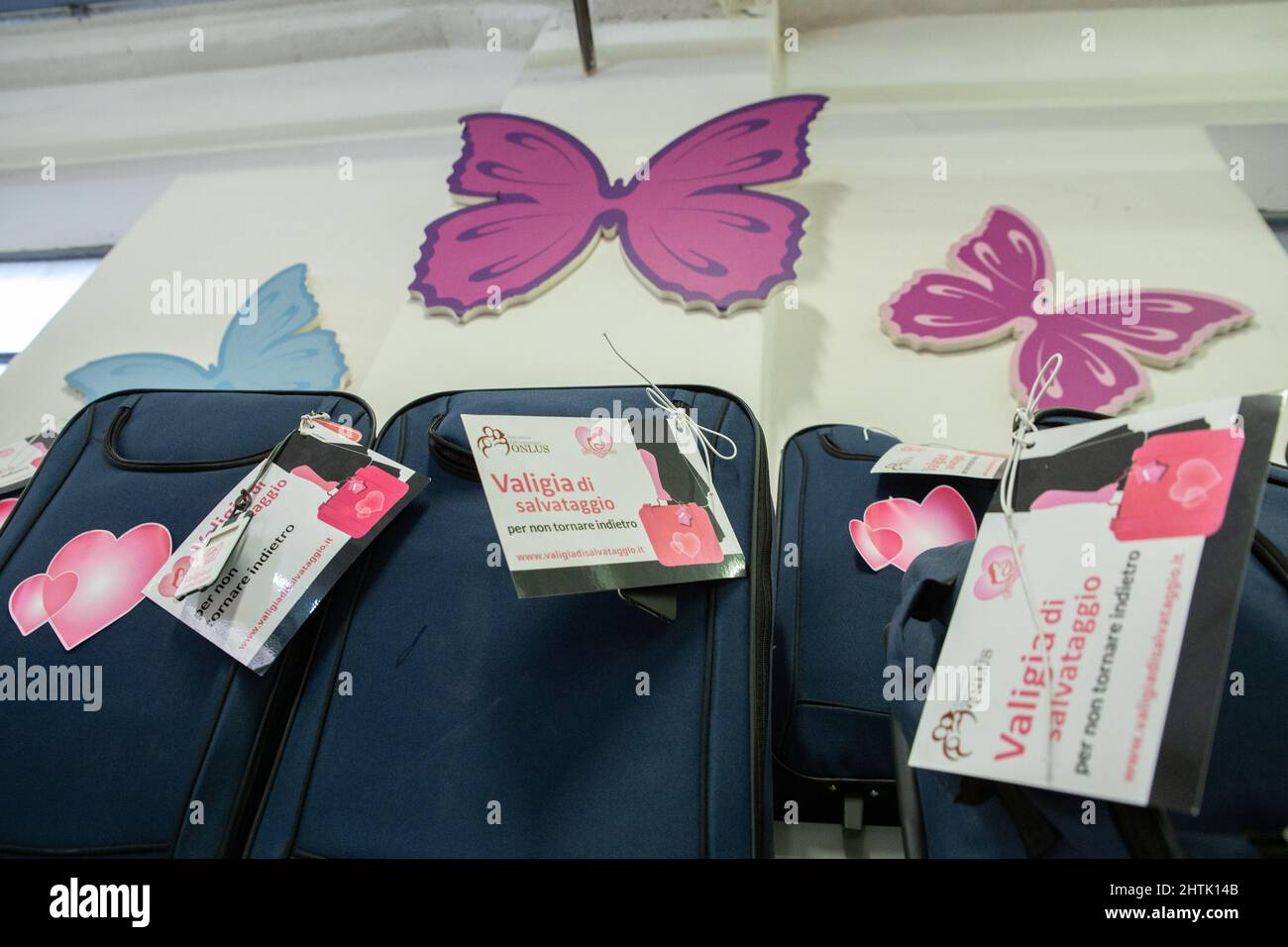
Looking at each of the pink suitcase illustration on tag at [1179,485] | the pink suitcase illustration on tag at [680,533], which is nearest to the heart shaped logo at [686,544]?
the pink suitcase illustration on tag at [680,533]

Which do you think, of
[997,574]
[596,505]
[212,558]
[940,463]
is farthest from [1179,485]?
[212,558]

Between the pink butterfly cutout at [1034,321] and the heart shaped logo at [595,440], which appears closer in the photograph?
the heart shaped logo at [595,440]

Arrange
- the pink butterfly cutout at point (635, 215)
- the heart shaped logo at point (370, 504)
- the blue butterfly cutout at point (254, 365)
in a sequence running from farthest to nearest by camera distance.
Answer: the blue butterfly cutout at point (254, 365), the pink butterfly cutout at point (635, 215), the heart shaped logo at point (370, 504)

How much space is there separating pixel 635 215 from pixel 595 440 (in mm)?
812

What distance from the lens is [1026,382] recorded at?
1255mm

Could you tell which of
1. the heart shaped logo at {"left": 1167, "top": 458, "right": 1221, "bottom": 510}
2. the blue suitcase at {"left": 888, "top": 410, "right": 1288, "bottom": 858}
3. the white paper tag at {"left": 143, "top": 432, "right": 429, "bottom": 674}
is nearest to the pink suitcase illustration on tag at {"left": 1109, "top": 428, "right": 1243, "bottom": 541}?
the heart shaped logo at {"left": 1167, "top": 458, "right": 1221, "bottom": 510}

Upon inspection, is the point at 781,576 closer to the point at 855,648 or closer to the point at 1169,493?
the point at 855,648

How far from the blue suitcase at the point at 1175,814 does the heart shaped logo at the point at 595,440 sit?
1.03 feet

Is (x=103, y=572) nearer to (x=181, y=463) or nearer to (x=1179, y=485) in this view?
(x=181, y=463)

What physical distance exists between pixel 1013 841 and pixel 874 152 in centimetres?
163

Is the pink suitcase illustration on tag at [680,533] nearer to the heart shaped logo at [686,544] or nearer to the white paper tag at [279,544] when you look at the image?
the heart shaped logo at [686,544]

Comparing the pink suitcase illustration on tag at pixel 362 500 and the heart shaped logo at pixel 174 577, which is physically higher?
the pink suitcase illustration on tag at pixel 362 500

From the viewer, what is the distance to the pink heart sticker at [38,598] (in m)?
0.77
